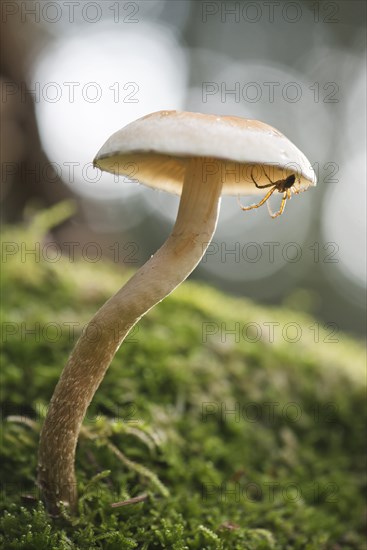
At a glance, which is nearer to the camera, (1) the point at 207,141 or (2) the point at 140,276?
(1) the point at 207,141

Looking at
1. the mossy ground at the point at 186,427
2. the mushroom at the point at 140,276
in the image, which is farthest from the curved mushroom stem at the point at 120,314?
the mossy ground at the point at 186,427

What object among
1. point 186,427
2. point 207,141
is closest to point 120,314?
point 207,141

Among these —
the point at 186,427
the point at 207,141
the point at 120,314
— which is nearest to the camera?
the point at 207,141

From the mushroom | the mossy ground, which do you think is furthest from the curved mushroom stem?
the mossy ground

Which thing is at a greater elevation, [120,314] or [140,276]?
[140,276]

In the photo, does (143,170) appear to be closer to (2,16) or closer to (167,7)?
(2,16)

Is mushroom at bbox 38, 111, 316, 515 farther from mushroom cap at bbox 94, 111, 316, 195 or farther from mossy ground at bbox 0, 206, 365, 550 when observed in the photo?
mossy ground at bbox 0, 206, 365, 550

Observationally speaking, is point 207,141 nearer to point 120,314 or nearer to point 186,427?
point 120,314

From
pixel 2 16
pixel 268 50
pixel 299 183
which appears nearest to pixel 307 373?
pixel 299 183

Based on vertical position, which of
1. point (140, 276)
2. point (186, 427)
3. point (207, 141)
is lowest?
point (186, 427)
